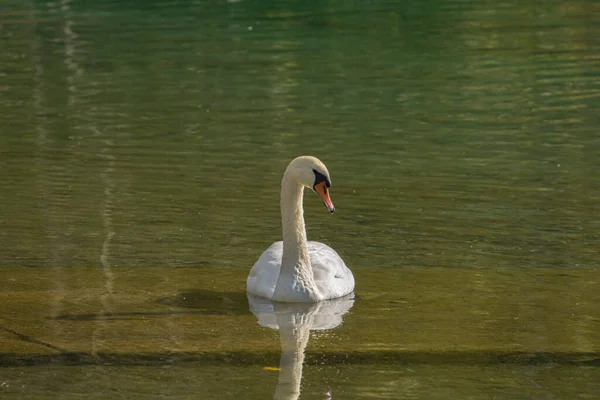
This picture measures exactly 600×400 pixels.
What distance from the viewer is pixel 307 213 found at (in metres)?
12.2

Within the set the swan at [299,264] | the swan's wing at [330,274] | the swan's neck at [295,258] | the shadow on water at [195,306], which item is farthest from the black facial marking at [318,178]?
the shadow on water at [195,306]

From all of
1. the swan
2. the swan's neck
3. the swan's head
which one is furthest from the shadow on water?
the swan's head

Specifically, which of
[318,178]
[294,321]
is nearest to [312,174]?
[318,178]

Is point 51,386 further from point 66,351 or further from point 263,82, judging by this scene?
point 263,82

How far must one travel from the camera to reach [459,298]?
9.12 metres

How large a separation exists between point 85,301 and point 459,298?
7.69ft

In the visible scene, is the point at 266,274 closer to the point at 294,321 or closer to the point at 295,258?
the point at 295,258

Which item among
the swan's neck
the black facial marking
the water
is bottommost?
the water

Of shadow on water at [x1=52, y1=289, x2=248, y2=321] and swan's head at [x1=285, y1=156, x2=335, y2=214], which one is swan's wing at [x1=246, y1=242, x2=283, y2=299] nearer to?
shadow on water at [x1=52, y1=289, x2=248, y2=321]

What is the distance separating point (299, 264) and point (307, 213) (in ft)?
10.3

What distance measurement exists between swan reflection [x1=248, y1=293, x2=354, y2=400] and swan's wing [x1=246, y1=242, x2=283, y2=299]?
0.17ft

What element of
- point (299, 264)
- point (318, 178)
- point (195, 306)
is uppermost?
point (318, 178)

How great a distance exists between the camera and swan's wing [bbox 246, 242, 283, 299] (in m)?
9.21

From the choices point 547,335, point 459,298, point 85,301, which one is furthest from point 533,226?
point 85,301
